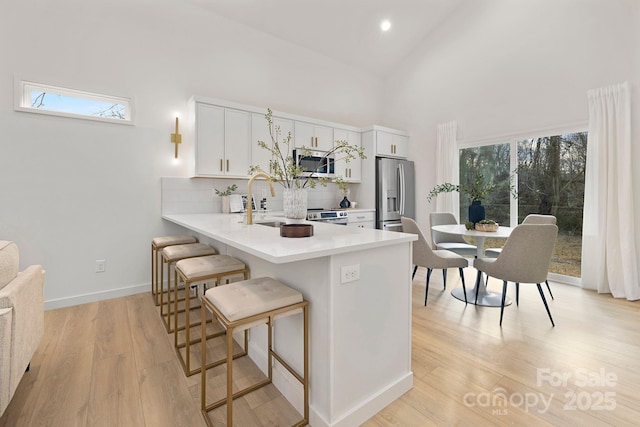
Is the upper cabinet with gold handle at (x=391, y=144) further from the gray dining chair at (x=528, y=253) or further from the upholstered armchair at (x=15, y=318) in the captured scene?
the upholstered armchair at (x=15, y=318)

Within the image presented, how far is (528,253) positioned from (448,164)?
2529mm

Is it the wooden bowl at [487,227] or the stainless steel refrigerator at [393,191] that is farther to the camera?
the stainless steel refrigerator at [393,191]

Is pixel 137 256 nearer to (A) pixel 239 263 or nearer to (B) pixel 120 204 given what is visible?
(B) pixel 120 204

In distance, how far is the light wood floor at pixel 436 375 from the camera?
1503mm

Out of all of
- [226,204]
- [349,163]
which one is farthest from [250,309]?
[349,163]

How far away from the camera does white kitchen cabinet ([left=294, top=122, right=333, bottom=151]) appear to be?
14.0 ft

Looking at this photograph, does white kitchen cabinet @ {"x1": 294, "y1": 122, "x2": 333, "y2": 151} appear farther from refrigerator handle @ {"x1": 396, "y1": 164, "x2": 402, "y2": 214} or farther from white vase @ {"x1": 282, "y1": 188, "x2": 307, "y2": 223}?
white vase @ {"x1": 282, "y1": 188, "x2": 307, "y2": 223}

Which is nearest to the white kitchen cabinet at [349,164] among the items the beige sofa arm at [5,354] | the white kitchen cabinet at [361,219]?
the white kitchen cabinet at [361,219]

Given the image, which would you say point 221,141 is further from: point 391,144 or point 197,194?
point 391,144

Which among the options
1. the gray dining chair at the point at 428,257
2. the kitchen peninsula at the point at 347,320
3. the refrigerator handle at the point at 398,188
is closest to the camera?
the kitchen peninsula at the point at 347,320

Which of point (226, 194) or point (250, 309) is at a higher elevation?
point (226, 194)

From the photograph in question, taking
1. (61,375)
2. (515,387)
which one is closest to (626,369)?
(515,387)

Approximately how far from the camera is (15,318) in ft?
4.38

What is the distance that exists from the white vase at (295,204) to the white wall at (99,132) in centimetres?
247
